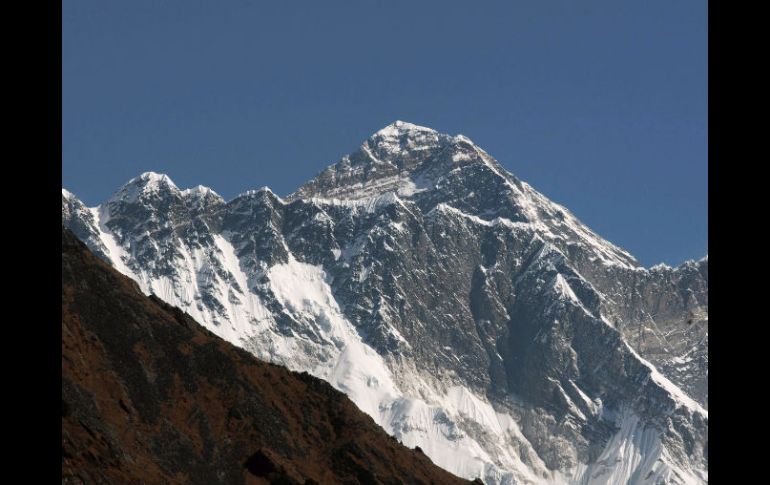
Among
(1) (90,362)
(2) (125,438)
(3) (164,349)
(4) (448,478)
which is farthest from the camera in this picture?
(4) (448,478)

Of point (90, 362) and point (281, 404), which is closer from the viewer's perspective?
point (90, 362)

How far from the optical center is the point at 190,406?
131625 mm

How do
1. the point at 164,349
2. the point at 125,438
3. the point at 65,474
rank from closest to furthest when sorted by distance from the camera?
the point at 65,474 → the point at 125,438 → the point at 164,349

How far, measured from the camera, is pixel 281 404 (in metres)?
144

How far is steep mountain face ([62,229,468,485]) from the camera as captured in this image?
385 feet

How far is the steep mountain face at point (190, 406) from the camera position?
4626 inches
